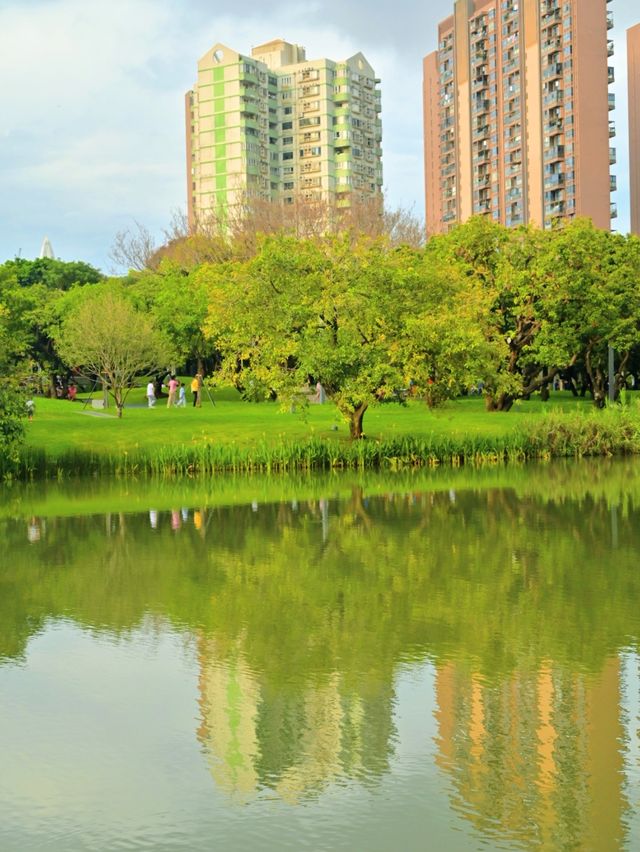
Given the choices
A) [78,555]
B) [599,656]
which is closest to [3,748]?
[599,656]

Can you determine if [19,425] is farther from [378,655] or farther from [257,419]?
[378,655]

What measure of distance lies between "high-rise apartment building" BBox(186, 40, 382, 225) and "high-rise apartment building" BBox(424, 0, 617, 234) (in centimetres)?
1180

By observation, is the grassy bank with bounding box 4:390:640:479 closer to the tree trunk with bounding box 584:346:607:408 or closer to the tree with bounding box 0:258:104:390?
the tree with bounding box 0:258:104:390

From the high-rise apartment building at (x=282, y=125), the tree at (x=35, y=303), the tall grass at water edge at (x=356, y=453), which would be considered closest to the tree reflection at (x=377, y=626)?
the tall grass at water edge at (x=356, y=453)

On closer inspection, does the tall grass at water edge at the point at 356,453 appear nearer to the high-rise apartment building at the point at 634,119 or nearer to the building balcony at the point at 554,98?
the building balcony at the point at 554,98

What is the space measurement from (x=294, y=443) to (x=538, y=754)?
27.4 m

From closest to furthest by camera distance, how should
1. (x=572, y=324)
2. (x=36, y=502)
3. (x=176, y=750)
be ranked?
(x=176, y=750) < (x=36, y=502) < (x=572, y=324)

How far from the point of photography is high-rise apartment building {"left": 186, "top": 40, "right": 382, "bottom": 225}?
477ft

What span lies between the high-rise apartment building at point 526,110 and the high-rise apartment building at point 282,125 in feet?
38.7

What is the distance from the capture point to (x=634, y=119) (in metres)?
137

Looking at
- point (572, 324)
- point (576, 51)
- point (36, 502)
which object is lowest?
point (36, 502)

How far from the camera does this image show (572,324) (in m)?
51.9

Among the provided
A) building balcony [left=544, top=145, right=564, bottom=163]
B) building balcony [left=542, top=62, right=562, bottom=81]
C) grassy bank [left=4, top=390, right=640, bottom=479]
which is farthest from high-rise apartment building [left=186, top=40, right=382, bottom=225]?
grassy bank [left=4, top=390, right=640, bottom=479]

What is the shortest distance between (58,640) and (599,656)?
182 inches
